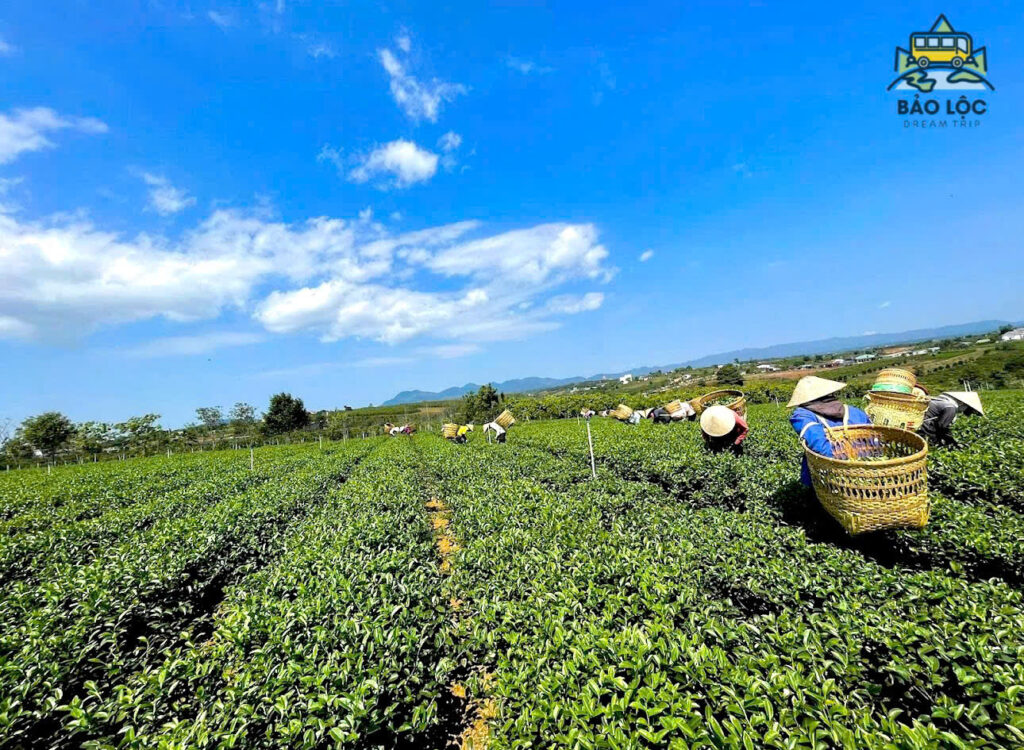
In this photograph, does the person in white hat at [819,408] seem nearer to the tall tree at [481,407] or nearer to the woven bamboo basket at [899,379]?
the woven bamboo basket at [899,379]

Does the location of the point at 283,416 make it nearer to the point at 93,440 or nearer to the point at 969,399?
the point at 93,440

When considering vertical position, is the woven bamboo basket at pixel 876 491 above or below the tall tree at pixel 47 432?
below

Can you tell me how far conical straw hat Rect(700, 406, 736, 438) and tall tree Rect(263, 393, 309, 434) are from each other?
53.6 m

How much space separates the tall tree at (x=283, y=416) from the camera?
50478mm

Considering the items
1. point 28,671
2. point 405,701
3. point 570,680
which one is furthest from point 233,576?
point 570,680

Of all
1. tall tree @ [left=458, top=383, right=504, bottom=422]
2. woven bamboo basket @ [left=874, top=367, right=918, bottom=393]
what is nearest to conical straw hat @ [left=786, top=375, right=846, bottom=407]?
woven bamboo basket @ [left=874, top=367, right=918, bottom=393]

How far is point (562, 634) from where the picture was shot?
237 centimetres

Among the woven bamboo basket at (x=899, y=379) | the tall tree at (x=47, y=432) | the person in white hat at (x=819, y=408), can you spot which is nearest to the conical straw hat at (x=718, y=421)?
the woven bamboo basket at (x=899, y=379)

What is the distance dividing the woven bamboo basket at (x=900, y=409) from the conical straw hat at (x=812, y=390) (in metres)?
1.78

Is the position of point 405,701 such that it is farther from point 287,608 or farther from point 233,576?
point 233,576

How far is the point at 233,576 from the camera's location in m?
6.18

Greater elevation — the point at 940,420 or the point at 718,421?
the point at 718,421

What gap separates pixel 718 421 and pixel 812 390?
3.01m

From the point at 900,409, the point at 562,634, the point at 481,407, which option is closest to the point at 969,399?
the point at 900,409
